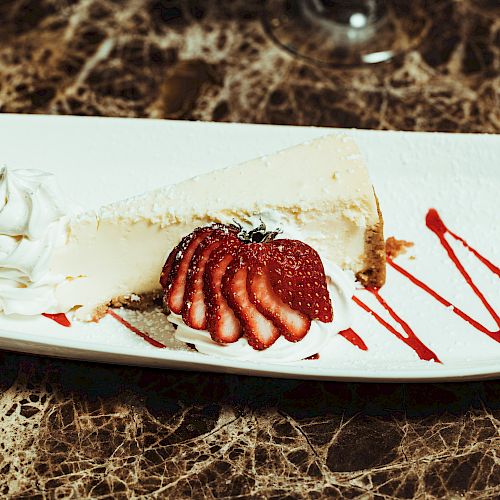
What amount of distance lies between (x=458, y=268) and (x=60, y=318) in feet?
3.25

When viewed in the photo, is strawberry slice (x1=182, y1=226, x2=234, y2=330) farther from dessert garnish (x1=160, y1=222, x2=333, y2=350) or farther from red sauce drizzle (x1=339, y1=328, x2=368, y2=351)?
red sauce drizzle (x1=339, y1=328, x2=368, y2=351)

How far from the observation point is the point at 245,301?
5.80 ft

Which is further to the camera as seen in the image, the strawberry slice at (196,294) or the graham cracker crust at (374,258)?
the graham cracker crust at (374,258)

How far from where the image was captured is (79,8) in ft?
9.46

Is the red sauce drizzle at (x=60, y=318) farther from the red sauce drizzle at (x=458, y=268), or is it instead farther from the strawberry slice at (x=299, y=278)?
the red sauce drizzle at (x=458, y=268)

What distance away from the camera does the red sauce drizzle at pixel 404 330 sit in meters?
1.85

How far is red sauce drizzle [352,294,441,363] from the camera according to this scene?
72.9 inches

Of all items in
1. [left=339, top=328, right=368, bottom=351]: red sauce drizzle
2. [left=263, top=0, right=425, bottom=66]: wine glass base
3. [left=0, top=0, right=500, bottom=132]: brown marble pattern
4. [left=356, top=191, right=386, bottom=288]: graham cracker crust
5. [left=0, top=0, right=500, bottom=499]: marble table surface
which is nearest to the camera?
[left=0, top=0, right=500, bottom=499]: marble table surface

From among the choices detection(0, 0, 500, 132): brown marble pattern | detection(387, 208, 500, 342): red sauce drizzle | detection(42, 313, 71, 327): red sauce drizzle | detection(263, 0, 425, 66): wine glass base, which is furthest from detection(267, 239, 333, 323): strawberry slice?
detection(263, 0, 425, 66): wine glass base

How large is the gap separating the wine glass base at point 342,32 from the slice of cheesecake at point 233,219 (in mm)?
773

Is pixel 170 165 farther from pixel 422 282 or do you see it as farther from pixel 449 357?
pixel 449 357

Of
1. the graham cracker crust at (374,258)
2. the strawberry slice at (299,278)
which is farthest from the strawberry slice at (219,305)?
the graham cracker crust at (374,258)

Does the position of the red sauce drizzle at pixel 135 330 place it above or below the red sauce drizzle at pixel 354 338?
below

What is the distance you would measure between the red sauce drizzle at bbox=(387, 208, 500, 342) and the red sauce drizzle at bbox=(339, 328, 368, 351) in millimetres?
224
